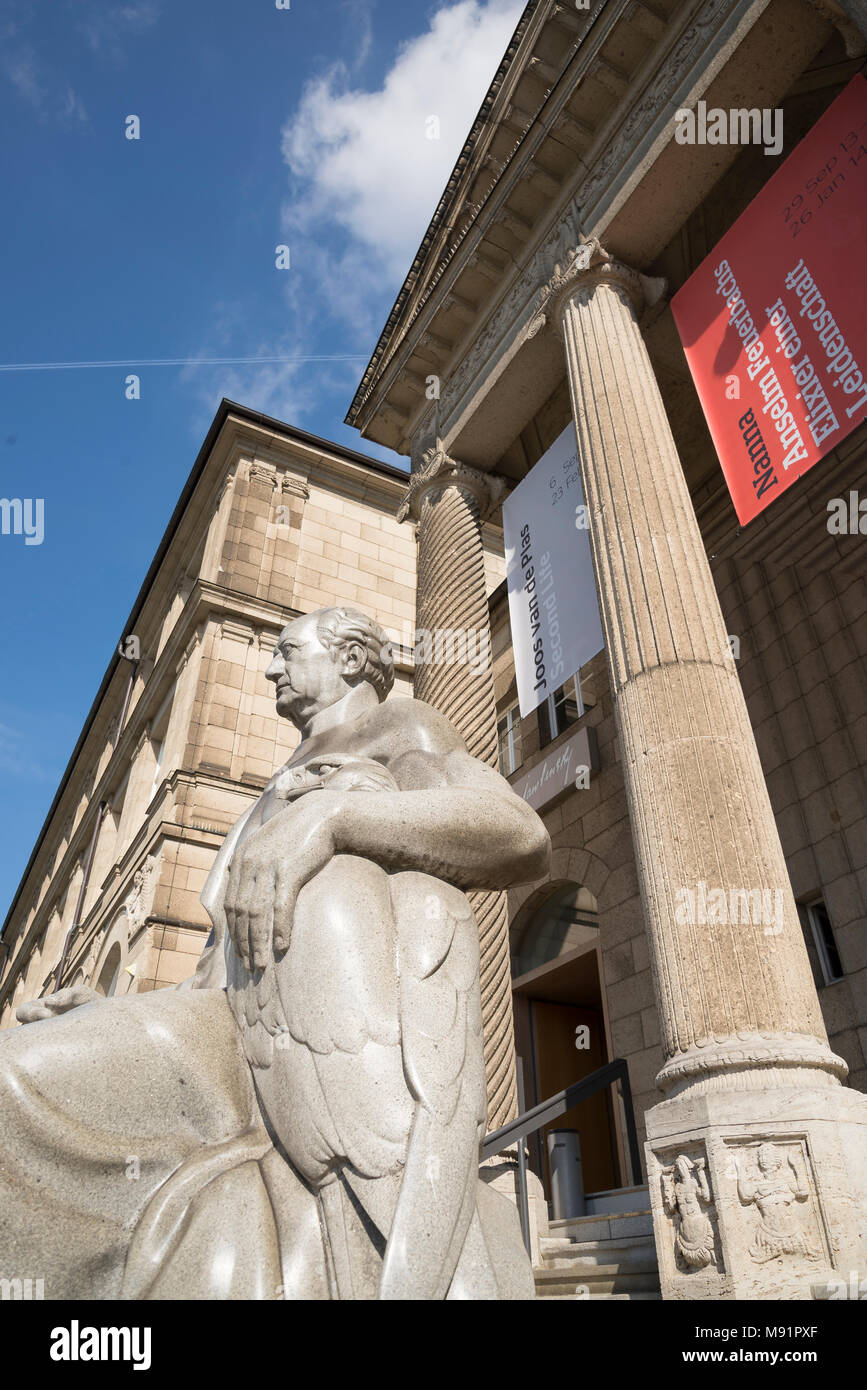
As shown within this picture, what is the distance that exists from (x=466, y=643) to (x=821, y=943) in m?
4.23

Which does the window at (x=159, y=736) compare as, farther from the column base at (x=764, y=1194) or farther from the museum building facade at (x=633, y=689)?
the column base at (x=764, y=1194)

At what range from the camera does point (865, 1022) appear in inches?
282

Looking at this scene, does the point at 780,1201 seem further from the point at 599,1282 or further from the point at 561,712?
the point at 561,712

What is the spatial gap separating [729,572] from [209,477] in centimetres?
1244

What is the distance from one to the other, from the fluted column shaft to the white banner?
3.31 feet

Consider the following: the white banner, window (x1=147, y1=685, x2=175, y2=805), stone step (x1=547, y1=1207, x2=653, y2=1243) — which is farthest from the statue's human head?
window (x1=147, y1=685, x2=175, y2=805)

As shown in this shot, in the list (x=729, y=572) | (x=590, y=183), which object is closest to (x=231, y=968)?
(x=590, y=183)

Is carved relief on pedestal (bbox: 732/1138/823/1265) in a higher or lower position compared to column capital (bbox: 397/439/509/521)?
lower

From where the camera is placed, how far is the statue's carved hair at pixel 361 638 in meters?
2.60

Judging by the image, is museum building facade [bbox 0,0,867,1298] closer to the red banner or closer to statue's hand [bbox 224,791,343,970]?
the red banner

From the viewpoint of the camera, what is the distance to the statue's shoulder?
2.25 meters

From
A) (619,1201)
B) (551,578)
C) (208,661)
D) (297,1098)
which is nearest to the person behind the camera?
(297,1098)

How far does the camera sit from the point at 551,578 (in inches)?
332

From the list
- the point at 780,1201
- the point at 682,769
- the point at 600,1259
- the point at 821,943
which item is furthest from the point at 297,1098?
the point at 821,943
